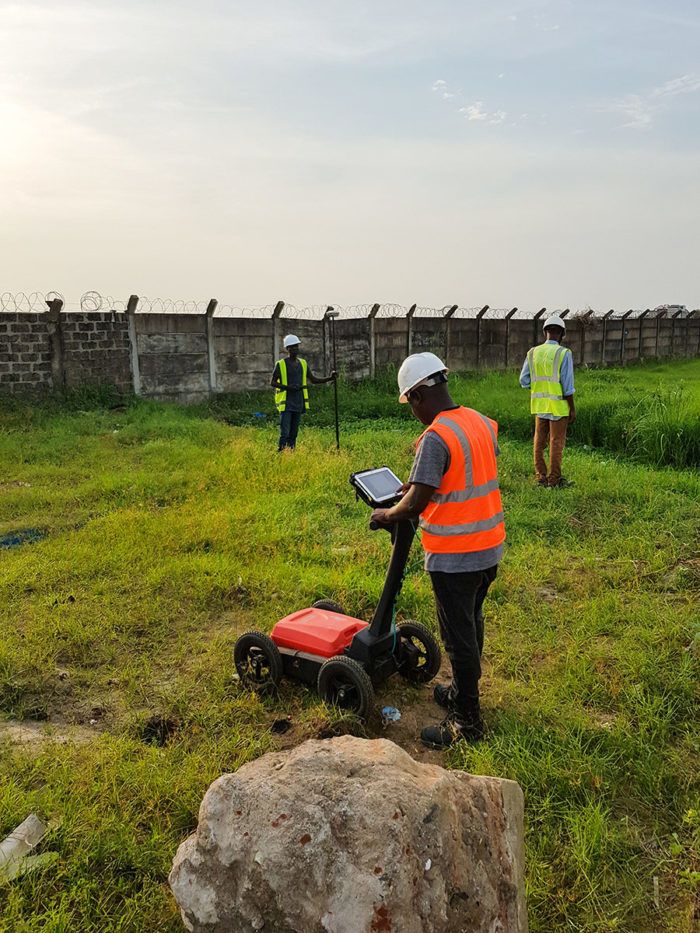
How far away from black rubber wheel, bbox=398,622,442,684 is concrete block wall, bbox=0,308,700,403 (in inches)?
395

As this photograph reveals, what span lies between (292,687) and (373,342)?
12.6 metres

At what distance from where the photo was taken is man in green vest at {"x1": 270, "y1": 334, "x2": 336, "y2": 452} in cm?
915

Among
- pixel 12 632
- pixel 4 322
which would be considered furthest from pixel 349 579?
pixel 4 322

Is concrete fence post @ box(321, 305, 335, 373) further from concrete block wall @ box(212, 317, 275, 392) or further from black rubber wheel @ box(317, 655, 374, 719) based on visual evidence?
black rubber wheel @ box(317, 655, 374, 719)

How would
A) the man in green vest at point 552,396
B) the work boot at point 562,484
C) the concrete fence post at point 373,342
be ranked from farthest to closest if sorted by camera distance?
the concrete fence post at point 373,342 < the man in green vest at point 552,396 < the work boot at point 562,484

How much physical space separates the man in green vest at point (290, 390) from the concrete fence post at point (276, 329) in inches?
196

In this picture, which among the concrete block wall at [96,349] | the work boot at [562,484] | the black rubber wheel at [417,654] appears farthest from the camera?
the concrete block wall at [96,349]

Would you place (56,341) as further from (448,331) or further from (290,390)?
(448,331)

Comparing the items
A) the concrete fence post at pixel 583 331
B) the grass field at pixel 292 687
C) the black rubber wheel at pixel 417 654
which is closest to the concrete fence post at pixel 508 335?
the concrete fence post at pixel 583 331

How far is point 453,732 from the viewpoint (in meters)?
3.32

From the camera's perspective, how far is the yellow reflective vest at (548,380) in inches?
289

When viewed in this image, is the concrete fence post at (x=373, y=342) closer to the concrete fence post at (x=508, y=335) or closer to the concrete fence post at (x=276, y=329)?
the concrete fence post at (x=276, y=329)

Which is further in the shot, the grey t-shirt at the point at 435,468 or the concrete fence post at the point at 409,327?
the concrete fence post at the point at 409,327

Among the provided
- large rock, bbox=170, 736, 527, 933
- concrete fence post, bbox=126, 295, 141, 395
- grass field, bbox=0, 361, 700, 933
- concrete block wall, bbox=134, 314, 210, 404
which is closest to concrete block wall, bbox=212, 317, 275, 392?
concrete block wall, bbox=134, 314, 210, 404
